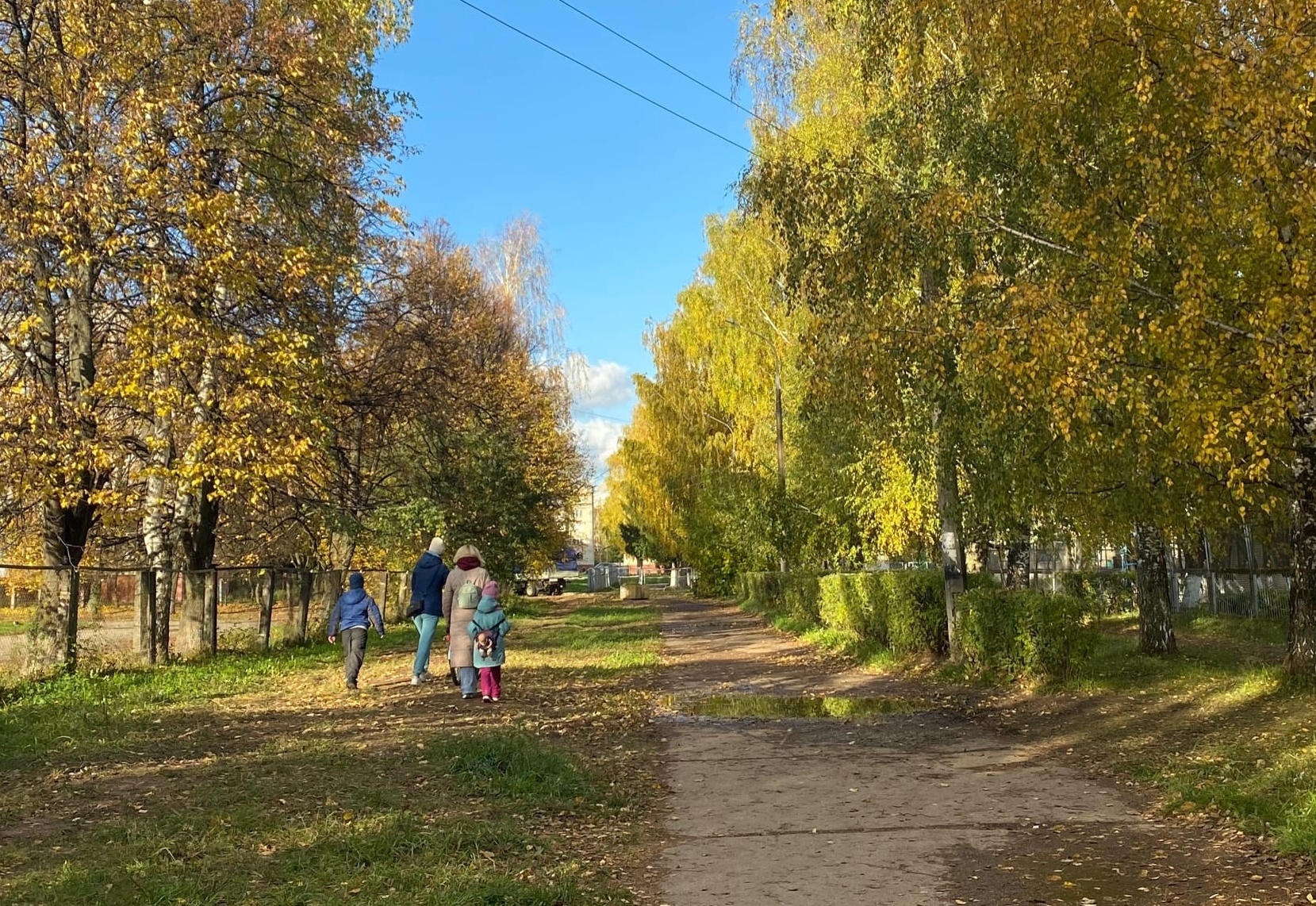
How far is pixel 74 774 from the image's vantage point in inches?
306

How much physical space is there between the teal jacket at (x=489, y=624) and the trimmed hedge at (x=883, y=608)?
6.69 meters

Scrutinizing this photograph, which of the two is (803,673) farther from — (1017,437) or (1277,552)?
(1277,552)

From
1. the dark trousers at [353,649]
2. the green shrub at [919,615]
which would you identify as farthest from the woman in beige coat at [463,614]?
the green shrub at [919,615]

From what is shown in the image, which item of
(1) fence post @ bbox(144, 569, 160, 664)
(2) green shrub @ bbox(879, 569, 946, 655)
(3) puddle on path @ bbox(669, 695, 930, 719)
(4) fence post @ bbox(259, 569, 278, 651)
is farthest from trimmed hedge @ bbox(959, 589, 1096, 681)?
(4) fence post @ bbox(259, 569, 278, 651)

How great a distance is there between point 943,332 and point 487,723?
5810mm

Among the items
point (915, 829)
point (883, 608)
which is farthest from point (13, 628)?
point (883, 608)

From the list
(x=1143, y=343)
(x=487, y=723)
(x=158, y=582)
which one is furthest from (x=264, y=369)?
(x=1143, y=343)

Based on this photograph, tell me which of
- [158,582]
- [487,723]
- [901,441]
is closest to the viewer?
[487,723]

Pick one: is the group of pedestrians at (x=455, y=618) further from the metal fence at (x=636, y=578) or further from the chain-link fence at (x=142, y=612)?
the metal fence at (x=636, y=578)

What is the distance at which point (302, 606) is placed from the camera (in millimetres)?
21188

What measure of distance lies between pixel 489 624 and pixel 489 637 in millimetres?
159

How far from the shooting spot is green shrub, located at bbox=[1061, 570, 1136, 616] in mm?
23328

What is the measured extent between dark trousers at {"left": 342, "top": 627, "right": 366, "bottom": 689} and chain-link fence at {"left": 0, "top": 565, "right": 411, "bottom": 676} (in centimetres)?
370

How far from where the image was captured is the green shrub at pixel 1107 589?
23328 mm
